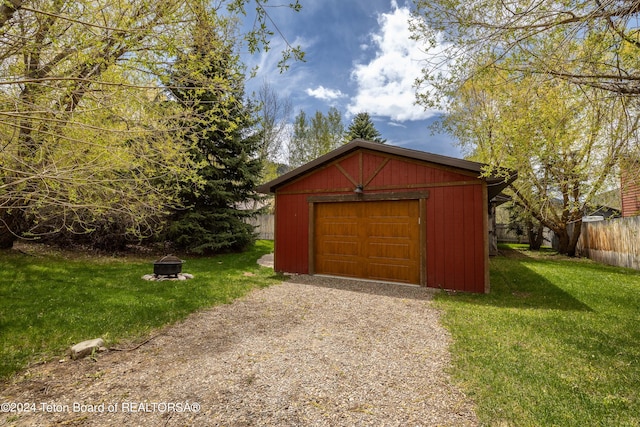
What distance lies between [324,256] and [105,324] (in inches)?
203

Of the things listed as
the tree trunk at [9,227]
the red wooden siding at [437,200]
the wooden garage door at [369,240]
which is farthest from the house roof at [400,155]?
the tree trunk at [9,227]

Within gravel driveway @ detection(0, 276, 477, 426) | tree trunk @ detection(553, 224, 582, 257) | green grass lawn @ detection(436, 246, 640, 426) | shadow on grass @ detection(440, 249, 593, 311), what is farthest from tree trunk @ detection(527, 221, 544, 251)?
gravel driveway @ detection(0, 276, 477, 426)

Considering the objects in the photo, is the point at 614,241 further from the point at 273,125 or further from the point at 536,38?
the point at 273,125

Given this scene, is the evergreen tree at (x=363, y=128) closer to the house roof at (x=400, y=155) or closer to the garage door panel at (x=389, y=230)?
the house roof at (x=400, y=155)

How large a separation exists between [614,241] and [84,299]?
48.9 ft

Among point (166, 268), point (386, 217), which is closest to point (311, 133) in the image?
point (386, 217)

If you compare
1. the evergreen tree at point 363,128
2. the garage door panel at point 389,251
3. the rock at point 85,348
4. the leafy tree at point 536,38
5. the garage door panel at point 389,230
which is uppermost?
the evergreen tree at point 363,128

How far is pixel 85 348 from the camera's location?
320cm

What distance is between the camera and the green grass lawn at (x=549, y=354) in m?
2.23

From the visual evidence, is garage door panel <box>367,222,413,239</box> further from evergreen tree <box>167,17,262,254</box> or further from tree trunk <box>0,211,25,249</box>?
tree trunk <box>0,211,25,249</box>

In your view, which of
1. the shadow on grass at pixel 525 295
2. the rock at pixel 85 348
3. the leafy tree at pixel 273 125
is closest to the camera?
the rock at pixel 85 348

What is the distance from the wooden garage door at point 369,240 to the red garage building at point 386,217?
2 cm

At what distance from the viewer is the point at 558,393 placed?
2.44 meters

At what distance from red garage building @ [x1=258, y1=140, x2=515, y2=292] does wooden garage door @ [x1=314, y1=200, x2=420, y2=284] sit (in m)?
0.02
